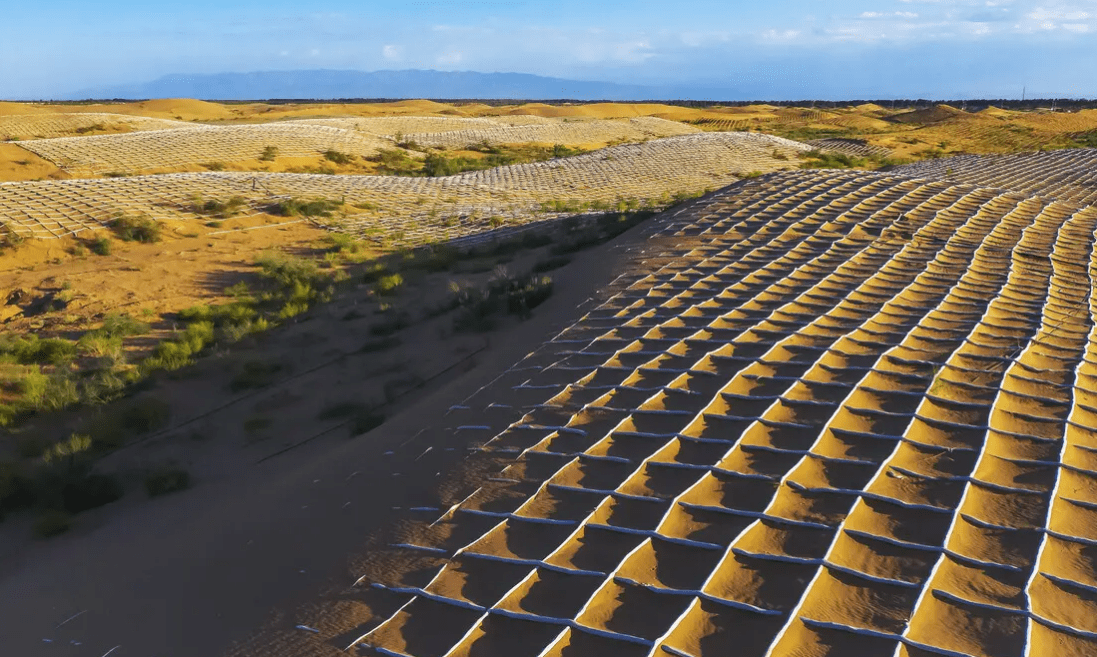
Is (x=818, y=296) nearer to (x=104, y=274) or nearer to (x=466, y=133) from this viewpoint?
(x=104, y=274)

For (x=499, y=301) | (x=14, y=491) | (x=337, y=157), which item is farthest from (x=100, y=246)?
(x=337, y=157)

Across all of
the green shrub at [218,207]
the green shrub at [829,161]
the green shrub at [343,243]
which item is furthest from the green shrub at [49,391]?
the green shrub at [829,161]

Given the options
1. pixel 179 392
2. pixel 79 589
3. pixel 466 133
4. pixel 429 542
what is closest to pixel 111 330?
pixel 179 392

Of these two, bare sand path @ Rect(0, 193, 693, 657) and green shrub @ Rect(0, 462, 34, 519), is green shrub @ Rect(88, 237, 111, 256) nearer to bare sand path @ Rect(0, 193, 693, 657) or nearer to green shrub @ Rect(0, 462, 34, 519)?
green shrub @ Rect(0, 462, 34, 519)

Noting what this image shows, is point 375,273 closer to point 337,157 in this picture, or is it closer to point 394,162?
point 337,157

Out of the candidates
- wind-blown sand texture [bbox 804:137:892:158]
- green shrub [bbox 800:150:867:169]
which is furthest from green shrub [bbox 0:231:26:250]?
wind-blown sand texture [bbox 804:137:892:158]

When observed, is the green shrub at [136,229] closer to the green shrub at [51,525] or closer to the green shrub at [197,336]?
the green shrub at [197,336]
